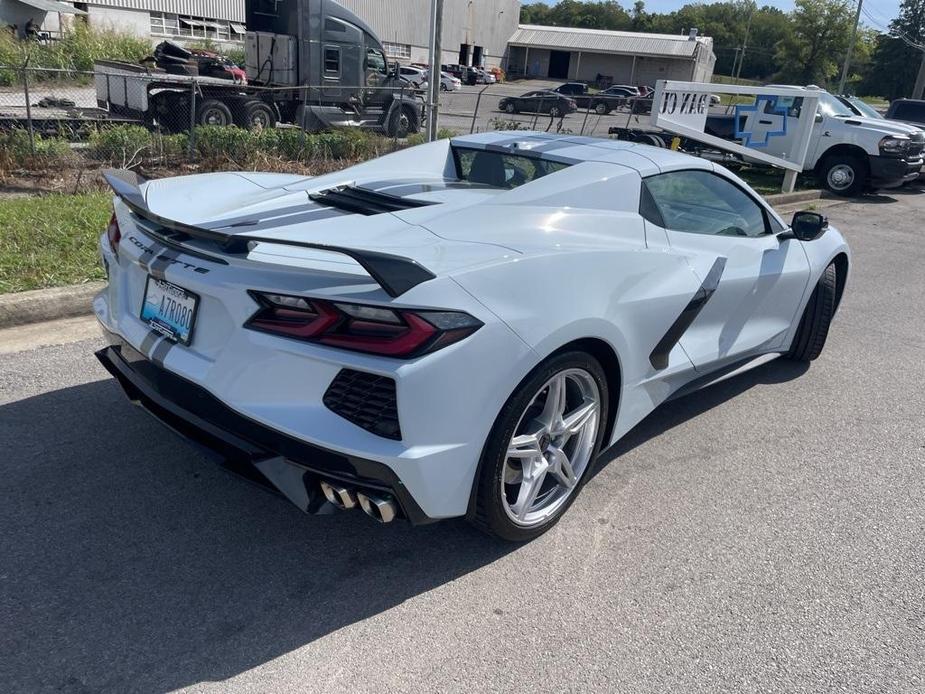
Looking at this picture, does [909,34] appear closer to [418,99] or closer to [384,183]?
[418,99]

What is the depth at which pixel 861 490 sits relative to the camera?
3.72 metres

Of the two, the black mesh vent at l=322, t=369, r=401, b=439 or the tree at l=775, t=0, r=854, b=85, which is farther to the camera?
the tree at l=775, t=0, r=854, b=85

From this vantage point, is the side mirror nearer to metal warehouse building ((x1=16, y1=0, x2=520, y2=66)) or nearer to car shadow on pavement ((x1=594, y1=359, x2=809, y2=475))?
car shadow on pavement ((x1=594, y1=359, x2=809, y2=475))

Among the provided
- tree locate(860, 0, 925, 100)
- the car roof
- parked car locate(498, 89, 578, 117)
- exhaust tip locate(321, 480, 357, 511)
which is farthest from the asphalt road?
tree locate(860, 0, 925, 100)

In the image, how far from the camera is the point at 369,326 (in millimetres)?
2385

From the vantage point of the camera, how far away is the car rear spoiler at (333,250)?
2.27 meters

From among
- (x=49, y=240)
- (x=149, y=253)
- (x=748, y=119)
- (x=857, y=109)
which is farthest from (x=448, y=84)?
(x=149, y=253)

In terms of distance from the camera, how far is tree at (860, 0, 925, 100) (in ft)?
265

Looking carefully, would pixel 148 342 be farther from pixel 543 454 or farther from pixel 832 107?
pixel 832 107

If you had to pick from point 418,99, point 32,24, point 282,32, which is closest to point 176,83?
point 282,32

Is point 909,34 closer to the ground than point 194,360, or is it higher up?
higher up

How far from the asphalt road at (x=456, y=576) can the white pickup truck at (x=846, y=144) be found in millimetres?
11155

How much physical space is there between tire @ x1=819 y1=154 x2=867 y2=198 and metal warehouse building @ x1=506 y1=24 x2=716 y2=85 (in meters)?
62.0

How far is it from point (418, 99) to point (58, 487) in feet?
54.7
